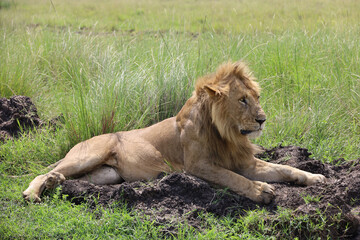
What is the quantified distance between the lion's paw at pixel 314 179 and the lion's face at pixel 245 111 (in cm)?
57

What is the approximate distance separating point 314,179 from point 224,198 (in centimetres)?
77

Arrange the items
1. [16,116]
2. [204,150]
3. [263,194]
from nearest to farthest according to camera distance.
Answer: [263,194] → [204,150] → [16,116]

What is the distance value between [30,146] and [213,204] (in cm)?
246

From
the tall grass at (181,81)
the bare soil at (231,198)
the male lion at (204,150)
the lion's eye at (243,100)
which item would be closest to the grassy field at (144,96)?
the tall grass at (181,81)

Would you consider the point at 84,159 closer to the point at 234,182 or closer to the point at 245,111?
the point at 234,182

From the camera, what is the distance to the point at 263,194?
3.77m

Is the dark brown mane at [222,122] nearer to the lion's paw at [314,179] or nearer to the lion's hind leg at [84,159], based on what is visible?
the lion's paw at [314,179]

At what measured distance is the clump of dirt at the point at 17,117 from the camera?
580 centimetres

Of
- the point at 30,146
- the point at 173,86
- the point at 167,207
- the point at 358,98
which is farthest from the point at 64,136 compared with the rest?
the point at 358,98

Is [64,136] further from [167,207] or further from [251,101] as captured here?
[251,101]

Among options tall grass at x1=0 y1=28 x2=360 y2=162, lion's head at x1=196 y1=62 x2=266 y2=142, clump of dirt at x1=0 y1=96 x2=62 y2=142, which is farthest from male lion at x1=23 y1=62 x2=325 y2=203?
clump of dirt at x1=0 y1=96 x2=62 y2=142

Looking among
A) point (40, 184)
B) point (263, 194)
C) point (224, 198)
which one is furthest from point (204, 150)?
point (40, 184)

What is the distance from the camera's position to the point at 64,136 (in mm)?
5375

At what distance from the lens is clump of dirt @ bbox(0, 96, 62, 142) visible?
19.0 feet
